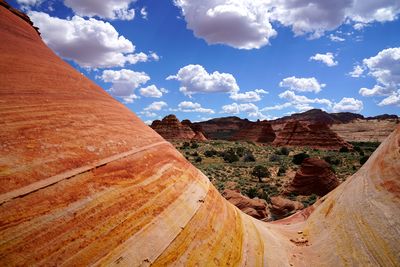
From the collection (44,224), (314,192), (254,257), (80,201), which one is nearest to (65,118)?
(80,201)

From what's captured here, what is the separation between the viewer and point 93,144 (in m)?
2.54

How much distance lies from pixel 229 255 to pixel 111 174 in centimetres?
131

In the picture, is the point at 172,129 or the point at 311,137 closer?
the point at 311,137

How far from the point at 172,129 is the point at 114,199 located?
6427 cm

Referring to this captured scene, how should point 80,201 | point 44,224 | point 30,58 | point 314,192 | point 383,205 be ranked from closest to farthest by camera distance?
point 44,224, point 80,201, point 383,205, point 30,58, point 314,192

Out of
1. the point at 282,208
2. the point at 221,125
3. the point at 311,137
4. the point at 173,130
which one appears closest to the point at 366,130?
the point at 311,137

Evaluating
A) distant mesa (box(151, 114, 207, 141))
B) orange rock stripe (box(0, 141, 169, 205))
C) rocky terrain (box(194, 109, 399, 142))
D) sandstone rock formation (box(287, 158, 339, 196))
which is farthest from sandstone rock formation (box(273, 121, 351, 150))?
orange rock stripe (box(0, 141, 169, 205))

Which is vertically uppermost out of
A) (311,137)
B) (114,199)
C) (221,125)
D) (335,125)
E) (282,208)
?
(221,125)

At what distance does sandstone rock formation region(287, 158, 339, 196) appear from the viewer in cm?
1752

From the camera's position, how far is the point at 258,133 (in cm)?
7612

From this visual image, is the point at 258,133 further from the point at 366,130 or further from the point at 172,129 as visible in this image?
the point at 366,130

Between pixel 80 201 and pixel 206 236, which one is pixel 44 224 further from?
pixel 206 236

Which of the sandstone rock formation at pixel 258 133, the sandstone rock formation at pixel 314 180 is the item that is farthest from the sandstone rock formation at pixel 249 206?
the sandstone rock formation at pixel 258 133

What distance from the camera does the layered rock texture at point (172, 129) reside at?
64.5m
